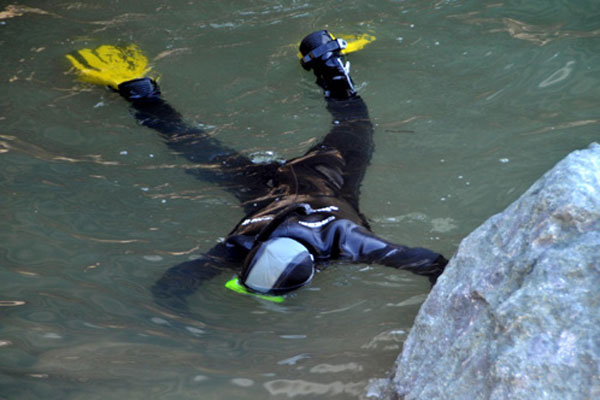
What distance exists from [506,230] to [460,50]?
13.2 ft

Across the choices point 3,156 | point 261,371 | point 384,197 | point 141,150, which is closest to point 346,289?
point 261,371

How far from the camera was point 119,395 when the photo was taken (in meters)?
2.22

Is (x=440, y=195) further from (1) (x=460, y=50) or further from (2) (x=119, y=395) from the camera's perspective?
(2) (x=119, y=395)

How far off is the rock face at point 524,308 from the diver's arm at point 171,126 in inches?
110

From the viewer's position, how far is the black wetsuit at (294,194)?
128 inches

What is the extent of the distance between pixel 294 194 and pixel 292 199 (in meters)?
0.09

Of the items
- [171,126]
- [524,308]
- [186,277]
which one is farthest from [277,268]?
[171,126]

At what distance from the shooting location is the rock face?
1510 mm

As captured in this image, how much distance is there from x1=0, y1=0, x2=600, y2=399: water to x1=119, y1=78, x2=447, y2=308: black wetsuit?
0.34ft

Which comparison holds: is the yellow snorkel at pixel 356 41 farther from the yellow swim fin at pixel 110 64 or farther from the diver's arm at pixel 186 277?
the diver's arm at pixel 186 277

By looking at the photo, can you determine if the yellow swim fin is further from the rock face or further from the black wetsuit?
the rock face

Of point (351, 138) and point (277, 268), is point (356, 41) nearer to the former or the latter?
point (351, 138)

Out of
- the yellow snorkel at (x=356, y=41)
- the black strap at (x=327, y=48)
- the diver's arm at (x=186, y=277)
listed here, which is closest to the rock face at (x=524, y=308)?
the diver's arm at (x=186, y=277)

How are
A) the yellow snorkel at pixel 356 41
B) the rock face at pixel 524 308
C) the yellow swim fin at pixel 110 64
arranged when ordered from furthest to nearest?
the yellow snorkel at pixel 356 41, the yellow swim fin at pixel 110 64, the rock face at pixel 524 308
